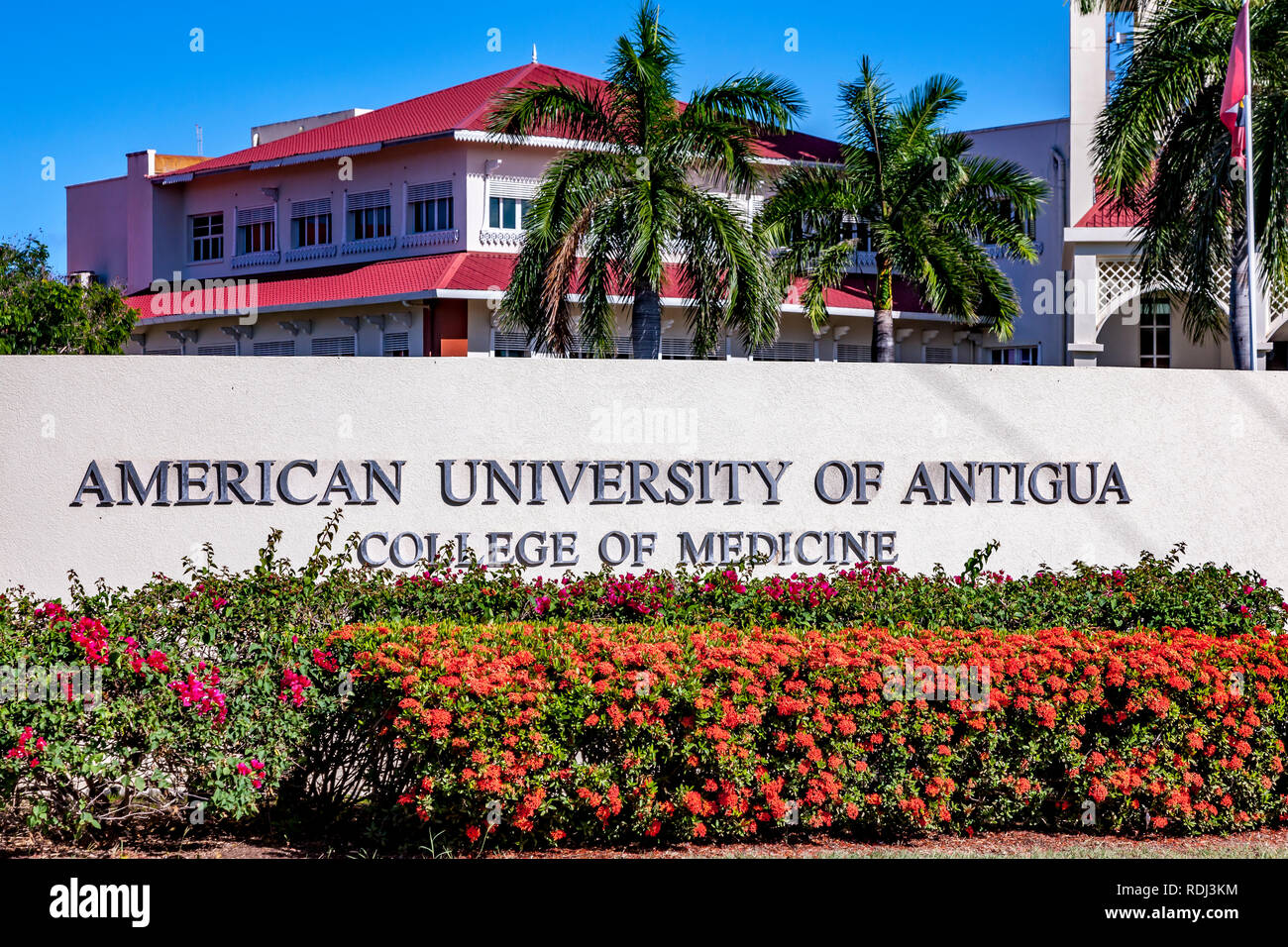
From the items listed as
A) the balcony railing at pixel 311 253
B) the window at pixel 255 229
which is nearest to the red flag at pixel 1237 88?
the balcony railing at pixel 311 253

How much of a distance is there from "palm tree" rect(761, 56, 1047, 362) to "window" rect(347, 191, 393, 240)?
1120 centimetres

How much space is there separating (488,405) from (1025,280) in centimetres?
2361

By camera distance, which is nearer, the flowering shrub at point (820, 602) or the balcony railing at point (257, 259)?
the flowering shrub at point (820, 602)

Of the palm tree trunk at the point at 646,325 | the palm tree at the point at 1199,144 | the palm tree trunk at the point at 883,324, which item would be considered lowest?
the palm tree trunk at the point at 646,325

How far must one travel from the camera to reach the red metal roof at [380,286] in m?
27.0

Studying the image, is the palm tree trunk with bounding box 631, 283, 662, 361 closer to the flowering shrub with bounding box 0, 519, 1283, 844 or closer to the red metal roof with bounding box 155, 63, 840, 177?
the flowering shrub with bounding box 0, 519, 1283, 844

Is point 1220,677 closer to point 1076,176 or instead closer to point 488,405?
point 488,405

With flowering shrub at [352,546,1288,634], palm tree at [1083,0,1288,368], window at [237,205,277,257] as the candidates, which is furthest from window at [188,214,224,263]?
flowering shrub at [352,546,1288,634]

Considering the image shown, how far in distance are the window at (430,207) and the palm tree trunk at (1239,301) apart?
16.9 meters

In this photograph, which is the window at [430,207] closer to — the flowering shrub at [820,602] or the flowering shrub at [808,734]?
the flowering shrub at [820,602]

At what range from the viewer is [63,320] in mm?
28594

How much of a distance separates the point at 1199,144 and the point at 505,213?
16031mm

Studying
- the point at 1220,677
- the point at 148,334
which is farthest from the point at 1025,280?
the point at 1220,677

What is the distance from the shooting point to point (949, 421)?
10.1m
